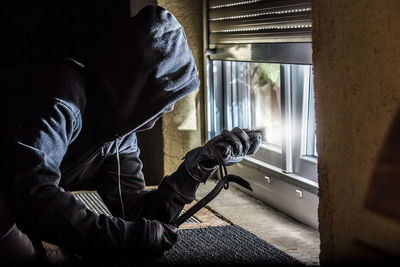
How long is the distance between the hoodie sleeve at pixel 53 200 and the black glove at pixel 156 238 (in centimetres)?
3

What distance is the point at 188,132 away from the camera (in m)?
4.16

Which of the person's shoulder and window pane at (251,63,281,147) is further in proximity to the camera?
window pane at (251,63,281,147)

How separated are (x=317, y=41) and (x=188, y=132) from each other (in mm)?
2087

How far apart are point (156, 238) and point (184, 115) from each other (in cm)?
189

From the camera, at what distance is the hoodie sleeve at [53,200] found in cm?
214

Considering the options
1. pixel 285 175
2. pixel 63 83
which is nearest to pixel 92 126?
pixel 63 83

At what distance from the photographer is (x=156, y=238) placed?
2324mm

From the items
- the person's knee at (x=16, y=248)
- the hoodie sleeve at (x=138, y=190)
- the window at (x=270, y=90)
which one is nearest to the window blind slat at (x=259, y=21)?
the window at (x=270, y=90)

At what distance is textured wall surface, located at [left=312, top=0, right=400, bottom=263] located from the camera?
6.11 ft

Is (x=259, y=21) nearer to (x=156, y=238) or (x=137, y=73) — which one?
(x=137, y=73)

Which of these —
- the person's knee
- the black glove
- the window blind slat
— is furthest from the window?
the person's knee

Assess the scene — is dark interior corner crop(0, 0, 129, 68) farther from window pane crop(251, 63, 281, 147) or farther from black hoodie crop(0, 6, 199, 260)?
black hoodie crop(0, 6, 199, 260)

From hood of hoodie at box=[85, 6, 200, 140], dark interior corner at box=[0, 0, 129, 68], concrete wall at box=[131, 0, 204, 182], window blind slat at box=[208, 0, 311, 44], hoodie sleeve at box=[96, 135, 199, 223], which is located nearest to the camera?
hood of hoodie at box=[85, 6, 200, 140]

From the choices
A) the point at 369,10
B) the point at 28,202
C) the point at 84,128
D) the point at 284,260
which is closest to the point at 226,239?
the point at 284,260
